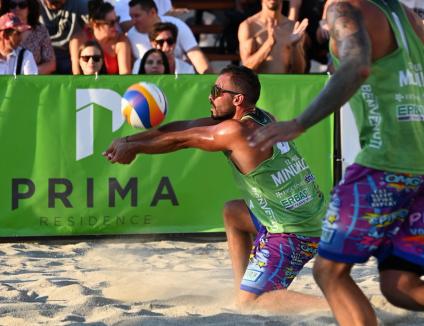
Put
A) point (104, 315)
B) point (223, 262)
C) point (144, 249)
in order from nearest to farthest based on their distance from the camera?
point (104, 315), point (223, 262), point (144, 249)

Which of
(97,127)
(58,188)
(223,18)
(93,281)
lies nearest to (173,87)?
(97,127)

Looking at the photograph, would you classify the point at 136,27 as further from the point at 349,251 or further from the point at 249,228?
the point at 349,251

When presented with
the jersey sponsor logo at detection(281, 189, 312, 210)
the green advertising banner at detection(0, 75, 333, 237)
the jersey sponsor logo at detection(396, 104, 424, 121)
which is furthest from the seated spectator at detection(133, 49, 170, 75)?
the jersey sponsor logo at detection(396, 104, 424, 121)

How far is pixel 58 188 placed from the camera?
8.08 m

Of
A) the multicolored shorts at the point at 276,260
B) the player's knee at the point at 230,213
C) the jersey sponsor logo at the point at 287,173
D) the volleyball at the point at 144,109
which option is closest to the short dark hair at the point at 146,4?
the volleyball at the point at 144,109

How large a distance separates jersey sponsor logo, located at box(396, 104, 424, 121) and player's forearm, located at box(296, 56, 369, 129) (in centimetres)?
41

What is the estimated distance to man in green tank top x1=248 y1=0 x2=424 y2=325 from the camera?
3.75 m

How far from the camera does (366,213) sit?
375 cm

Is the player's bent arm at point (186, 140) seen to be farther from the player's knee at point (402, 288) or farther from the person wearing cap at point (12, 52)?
the person wearing cap at point (12, 52)

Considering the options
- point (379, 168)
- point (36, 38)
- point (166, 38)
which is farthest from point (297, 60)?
point (379, 168)

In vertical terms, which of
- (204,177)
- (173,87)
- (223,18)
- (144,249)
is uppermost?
(223,18)

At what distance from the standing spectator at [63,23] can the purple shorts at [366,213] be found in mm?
5987

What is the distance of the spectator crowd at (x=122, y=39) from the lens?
8.76 metres

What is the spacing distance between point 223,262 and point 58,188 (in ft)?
5.39
